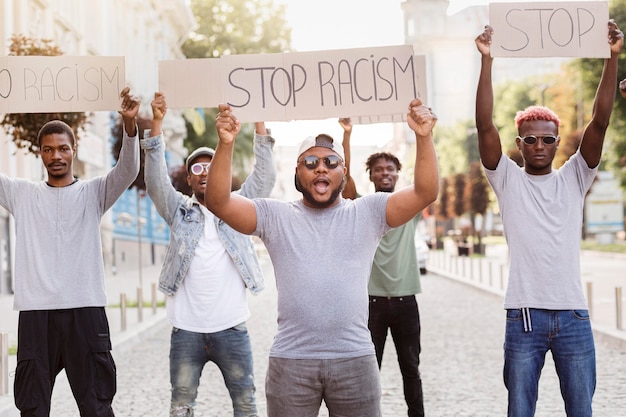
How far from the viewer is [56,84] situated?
16.5 ft

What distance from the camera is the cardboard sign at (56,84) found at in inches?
196

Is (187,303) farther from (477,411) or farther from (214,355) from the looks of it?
(477,411)

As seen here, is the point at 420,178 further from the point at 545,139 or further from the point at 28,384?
the point at 28,384

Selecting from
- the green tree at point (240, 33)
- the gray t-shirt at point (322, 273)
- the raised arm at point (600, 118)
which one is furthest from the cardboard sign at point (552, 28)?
the green tree at point (240, 33)

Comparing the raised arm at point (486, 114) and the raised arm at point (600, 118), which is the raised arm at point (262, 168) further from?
the raised arm at point (600, 118)

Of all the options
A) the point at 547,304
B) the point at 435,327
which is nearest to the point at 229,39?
the point at 435,327

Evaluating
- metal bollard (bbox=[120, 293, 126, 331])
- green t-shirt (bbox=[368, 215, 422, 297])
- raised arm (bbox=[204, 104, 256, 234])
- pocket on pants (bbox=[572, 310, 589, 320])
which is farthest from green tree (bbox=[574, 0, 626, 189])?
raised arm (bbox=[204, 104, 256, 234])

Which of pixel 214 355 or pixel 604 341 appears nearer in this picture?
pixel 214 355

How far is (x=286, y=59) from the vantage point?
443 cm

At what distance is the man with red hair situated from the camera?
443cm

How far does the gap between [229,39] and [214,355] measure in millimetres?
37006

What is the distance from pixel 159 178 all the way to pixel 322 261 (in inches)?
62.3

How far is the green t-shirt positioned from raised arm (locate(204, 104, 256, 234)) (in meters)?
2.52

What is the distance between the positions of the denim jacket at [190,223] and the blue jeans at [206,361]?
0.87 feet
